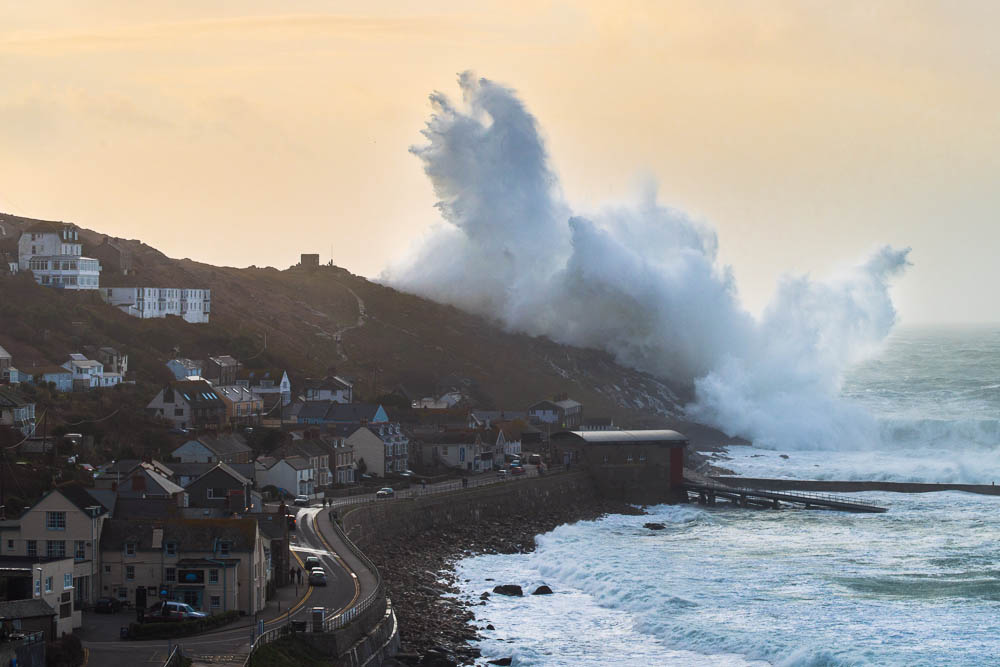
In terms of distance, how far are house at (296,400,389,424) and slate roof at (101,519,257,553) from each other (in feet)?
102

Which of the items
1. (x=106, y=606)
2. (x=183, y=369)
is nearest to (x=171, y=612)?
(x=106, y=606)

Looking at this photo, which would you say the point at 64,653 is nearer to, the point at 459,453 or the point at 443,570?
the point at 443,570

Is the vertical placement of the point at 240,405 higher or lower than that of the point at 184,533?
higher

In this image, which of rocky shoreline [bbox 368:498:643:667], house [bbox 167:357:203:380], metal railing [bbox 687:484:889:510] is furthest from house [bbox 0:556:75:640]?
metal railing [bbox 687:484:889:510]

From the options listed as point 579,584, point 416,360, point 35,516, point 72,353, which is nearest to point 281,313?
point 416,360

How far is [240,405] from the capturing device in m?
60.8

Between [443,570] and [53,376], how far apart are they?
22.7 m

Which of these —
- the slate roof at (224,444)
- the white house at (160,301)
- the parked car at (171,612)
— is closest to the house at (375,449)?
the slate roof at (224,444)

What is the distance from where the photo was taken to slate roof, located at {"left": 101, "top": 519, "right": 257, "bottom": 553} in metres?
29.2

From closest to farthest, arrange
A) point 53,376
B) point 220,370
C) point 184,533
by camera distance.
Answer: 1. point 184,533
2. point 53,376
3. point 220,370

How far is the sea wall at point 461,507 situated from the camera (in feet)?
144

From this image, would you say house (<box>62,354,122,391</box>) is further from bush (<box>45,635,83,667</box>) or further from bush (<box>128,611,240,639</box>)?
bush (<box>45,635,83,667</box>)

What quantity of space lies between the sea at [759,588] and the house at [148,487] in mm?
7979

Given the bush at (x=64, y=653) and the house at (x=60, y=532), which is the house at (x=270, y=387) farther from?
the bush at (x=64, y=653)
